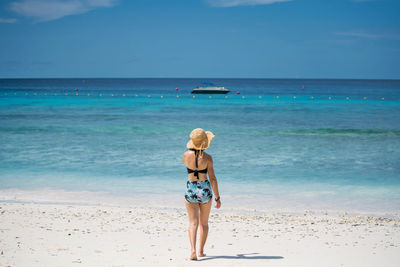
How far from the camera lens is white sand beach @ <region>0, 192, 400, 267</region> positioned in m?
5.30

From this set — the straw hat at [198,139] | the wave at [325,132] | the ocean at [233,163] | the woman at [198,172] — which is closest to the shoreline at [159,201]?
the ocean at [233,163]

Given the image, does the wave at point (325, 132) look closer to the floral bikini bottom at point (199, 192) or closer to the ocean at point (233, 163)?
the ocean at point (233, 163)

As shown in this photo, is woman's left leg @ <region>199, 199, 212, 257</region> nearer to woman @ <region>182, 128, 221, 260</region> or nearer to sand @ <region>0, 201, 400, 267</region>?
woman @ <region>182, 128, 221, 260</region>

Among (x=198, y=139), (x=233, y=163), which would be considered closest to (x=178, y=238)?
(x=198, y=139)

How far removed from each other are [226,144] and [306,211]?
10.8 metres

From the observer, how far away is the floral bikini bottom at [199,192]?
482cm

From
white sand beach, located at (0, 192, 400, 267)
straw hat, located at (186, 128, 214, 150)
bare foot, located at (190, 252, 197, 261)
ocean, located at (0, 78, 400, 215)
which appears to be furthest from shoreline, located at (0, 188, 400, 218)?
straw hat, located at (186, 128, 214, 150)

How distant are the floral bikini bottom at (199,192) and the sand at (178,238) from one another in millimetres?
836

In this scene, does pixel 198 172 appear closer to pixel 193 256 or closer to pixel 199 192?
pixel 199 192

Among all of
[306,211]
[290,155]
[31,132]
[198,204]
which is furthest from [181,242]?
[31,132]

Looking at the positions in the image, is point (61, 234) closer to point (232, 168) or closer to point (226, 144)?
point (232, 168)

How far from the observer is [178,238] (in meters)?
6.39

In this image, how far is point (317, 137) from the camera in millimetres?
22766

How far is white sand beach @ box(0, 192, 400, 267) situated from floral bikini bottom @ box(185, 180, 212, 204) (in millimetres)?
840
